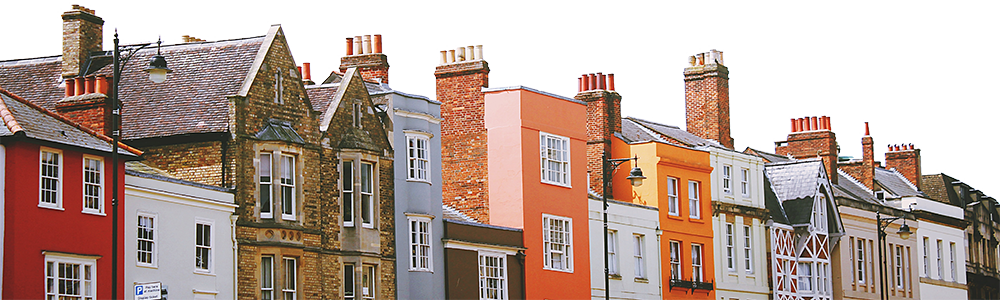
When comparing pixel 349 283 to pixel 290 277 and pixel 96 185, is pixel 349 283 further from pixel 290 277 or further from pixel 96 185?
pixel 96 185

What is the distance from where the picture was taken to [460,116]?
48.0 metres

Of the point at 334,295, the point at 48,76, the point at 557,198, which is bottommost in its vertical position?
the point at 334,295

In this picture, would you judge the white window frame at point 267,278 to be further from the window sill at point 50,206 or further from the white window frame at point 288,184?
the window sill at point 50,206

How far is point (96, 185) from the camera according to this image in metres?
32.3

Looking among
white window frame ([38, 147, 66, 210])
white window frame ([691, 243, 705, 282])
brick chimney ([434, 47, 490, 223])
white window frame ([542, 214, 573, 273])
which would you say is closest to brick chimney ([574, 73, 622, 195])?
white window frame ([691, 243, 705, 282])

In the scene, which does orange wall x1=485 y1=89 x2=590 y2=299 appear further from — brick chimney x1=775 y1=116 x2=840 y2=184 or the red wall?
brick chimney x1=775 y1=116 x2=840 y2=184

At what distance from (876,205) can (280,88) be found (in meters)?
38.5

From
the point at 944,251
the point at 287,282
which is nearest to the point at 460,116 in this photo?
the point at 287,282

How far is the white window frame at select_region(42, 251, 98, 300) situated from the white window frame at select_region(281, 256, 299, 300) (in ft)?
21.8

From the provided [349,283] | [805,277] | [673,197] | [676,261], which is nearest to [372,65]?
[349,283]

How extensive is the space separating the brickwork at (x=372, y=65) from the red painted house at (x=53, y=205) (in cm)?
1510

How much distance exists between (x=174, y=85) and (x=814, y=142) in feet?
127

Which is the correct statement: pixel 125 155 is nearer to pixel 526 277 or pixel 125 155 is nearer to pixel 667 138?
pixel 526 277

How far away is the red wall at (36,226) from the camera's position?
30.0m
